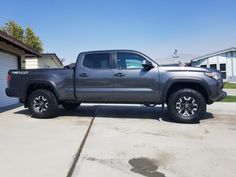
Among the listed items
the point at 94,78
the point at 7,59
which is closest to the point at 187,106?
the point at 94,78

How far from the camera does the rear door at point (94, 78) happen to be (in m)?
9.01

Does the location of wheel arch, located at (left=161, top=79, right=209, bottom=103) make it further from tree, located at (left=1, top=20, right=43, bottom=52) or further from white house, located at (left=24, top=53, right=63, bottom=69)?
tree, located at (left=1, top=20, right=43, bottom=52)

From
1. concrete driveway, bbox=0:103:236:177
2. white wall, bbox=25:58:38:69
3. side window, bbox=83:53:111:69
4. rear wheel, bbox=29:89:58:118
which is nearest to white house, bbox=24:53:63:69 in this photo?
white wall, bbox=25:58:38:69

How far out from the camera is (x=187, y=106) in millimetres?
8484

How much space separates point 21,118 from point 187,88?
492cm

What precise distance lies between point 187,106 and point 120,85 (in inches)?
75.2

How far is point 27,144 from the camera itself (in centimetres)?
623

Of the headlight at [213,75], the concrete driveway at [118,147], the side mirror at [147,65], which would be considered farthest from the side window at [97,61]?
the headlight at [213,75]

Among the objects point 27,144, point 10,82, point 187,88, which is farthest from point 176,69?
point 10,82

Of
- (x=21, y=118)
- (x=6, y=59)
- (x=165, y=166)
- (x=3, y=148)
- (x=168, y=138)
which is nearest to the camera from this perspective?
(x=165, y=166)

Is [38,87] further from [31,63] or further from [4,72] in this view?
[31,63]

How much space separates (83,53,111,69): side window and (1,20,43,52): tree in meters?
23.6

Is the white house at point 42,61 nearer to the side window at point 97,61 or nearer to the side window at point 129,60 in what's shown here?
the side window at point 97,61

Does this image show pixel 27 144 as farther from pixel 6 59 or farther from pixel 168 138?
pixel 6 59
